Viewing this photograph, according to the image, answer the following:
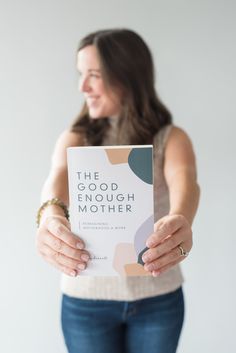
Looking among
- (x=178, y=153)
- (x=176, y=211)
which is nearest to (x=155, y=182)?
(x=178, y=153)

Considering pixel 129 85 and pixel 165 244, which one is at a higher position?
pixel 129 85

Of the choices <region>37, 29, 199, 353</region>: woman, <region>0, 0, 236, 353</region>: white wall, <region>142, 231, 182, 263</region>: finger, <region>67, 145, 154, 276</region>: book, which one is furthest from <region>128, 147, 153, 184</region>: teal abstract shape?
<region>0, 0, 236, 353</region>: white wall

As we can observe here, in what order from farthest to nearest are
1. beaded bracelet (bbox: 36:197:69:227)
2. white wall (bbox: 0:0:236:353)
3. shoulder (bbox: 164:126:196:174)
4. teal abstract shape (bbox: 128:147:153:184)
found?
white wall (bbox: 0:0:236:353) < shoulder (bbox: 164:126:196:174) < beaded bracelet (bbox: 36:197:69:227) < teal abstract shape (bbox: 128:147:153:184)

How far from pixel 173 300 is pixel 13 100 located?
0.77 m

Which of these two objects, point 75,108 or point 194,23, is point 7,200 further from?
point 194,23

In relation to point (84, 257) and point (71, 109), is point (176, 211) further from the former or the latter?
point (71, 109)

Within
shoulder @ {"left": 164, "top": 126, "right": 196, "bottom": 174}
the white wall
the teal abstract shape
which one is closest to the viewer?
the teal abstract shape

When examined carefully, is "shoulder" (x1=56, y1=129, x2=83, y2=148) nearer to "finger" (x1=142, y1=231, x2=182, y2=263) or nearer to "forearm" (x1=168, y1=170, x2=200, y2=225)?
"forearm" (x1=168, y1=170, x2=200, y2=225)

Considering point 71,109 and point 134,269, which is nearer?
point 134,269

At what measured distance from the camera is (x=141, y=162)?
60cm

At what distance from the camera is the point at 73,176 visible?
0.62 m

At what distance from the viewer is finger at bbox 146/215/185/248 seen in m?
0.63

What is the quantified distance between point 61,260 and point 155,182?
344 mm

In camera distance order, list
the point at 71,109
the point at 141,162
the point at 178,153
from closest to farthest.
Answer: the point at 141,162 → the point at 178,153 → the point at 71,109
